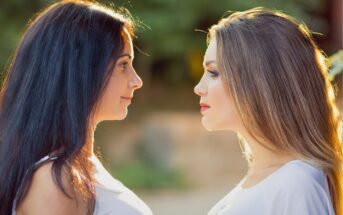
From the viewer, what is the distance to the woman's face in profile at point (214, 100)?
255 cm

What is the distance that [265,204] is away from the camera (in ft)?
7.87

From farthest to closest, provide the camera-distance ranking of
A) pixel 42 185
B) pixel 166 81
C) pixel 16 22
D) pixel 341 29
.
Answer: pixel 166 81 < pixel 341 29 < pixel 16 22 < pixel 42 185

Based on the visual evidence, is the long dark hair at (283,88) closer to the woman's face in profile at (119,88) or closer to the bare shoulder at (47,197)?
the woman's face in profile at (119,88)

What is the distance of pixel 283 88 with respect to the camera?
2.46 meters

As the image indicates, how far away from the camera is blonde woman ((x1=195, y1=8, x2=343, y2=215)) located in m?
2.42

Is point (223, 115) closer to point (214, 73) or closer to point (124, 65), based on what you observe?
point (214, 73)

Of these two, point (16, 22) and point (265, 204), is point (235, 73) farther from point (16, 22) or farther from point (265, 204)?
point (16, 22)

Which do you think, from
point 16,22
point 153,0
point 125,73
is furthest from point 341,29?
point 125,73

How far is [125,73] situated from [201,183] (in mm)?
7110

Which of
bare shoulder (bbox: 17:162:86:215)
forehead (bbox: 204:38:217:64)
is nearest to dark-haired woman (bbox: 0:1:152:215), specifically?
bare shoulder (bbox: 17:162:86:215)

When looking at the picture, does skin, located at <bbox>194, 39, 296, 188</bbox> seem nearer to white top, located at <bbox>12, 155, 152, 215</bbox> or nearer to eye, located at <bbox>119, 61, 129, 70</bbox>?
eye, located at <bbox>119, 61, 129, 70</bbox>

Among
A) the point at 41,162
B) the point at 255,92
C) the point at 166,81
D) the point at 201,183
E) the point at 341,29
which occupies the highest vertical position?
the point at 255,92

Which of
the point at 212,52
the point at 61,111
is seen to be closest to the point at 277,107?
the point at 212,52

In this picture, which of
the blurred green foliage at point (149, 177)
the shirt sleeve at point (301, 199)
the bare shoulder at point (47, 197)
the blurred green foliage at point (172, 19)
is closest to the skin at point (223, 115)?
the shirt sleeve at point (301, 199)
